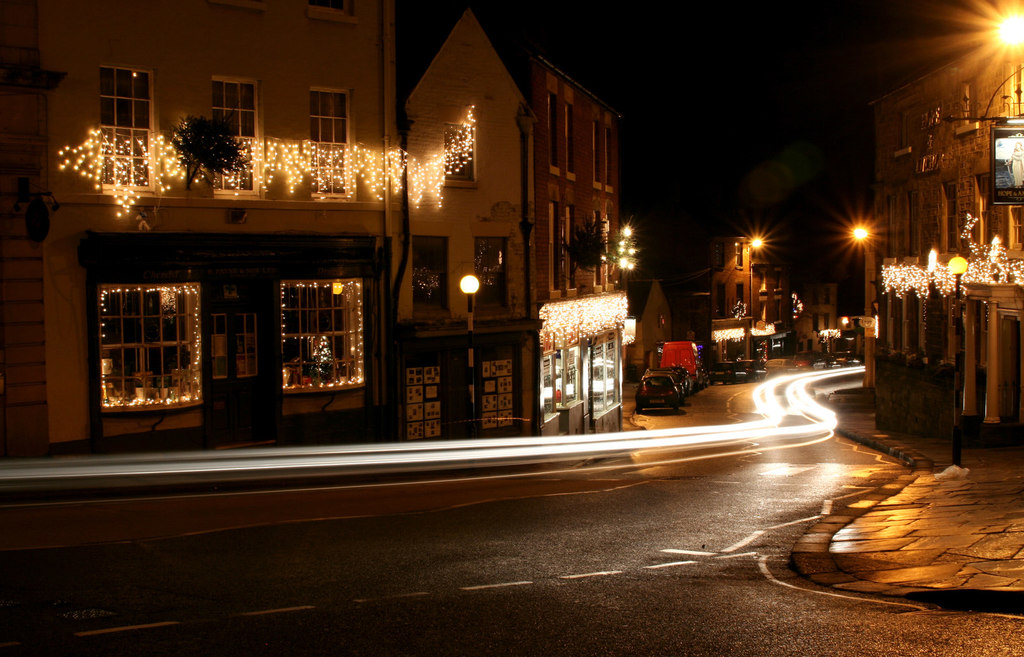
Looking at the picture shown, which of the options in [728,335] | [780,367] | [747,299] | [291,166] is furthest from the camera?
[747,299]

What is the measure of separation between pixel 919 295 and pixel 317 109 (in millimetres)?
19718

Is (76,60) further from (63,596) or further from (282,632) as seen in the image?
(282,632)

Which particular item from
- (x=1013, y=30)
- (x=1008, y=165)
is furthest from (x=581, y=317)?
(x=1013, y=30)

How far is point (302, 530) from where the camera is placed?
1169cm

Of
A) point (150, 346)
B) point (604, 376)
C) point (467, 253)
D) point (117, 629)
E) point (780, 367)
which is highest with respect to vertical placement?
point (467, 253)

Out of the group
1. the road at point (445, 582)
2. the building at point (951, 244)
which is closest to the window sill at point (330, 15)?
the road at point (445, 582)

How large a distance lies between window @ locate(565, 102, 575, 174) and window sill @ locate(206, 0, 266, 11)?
39.1 ft

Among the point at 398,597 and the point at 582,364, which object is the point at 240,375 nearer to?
the point at 398,597

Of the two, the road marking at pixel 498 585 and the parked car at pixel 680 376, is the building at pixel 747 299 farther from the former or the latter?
the road marking at pixel 498 585

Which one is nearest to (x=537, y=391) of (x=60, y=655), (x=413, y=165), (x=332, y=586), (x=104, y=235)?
(x=413, y=165)

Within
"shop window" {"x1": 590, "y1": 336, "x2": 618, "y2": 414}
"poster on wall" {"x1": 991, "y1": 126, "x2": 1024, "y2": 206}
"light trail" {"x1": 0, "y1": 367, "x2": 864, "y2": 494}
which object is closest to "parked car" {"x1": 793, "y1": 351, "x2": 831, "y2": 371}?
"shop window" {"x1": 590, "y1": 336, "x2": 618, "y2": 414}

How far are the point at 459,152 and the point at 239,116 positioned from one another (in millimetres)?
6124

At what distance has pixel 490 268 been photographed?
25.0 meters

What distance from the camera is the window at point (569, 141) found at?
96.9ft
